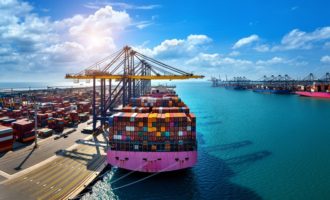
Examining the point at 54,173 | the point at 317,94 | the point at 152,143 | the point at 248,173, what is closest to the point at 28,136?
the point at 54,173

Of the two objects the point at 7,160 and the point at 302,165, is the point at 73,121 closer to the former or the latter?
the point at 7,160

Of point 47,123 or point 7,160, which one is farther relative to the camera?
point 47,123

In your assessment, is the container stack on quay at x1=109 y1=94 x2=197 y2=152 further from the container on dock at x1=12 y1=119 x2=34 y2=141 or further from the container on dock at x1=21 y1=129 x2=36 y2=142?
the container on dock at x1=12 y1=119 x2=34 y2=141

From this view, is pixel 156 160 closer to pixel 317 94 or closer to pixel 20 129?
pixel 20 129

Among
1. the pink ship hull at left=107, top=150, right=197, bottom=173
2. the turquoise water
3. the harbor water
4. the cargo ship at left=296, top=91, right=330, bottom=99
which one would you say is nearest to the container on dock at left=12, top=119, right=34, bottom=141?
the harbor water

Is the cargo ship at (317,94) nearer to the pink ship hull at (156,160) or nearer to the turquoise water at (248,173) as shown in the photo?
the turquoise water at (248,173)

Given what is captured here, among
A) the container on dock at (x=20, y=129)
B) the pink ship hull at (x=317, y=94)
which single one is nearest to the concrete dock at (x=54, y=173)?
the container on dock at (x=20, y=129)

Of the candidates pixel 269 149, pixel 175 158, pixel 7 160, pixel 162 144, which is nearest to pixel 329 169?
pixel 269 149
